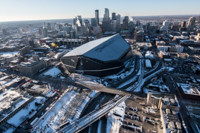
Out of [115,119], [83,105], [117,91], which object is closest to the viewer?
[115,119]

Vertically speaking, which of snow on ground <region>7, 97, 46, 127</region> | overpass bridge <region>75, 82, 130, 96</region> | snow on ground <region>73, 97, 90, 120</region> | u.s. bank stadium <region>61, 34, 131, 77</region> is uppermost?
u.s. bank stadium <region>61, 34, 131, 77</region>

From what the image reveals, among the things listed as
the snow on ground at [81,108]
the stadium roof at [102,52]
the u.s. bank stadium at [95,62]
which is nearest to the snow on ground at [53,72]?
the u.s. bank stadium at [95,62]

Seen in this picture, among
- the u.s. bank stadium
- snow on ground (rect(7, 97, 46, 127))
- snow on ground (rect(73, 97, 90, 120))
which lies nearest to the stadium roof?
the u.s. bank stadium

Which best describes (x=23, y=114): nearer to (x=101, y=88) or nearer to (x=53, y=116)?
(x=53, y=116)

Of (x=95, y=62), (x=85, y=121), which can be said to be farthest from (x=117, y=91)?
(x=95, y=62)

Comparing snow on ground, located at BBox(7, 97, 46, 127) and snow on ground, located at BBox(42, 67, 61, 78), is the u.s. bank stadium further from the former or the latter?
snow on ground, located at BBox(7, 97, 46, 127)
